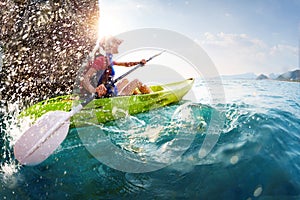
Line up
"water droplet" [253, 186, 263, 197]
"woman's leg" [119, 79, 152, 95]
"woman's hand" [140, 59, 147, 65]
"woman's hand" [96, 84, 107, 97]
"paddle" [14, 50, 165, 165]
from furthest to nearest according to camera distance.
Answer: "woman's leg" [119, 79, 152, 95] → "woman's hand" [140, 59, 147, 65] → "woman's hand" [96, 84, 107, 97] → "paddle" [14, 50, 165, 165] → "water droplet" [253, 186, 263, 197]

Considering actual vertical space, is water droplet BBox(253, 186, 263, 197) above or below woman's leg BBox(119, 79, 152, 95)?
below

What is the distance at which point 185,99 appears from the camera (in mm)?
8625

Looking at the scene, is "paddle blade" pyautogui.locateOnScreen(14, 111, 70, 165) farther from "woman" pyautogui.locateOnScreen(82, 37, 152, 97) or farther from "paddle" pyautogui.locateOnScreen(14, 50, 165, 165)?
"woman" pyautogui.locateOnScreen(82, 37, 152, 97)

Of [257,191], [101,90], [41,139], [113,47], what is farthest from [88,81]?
[257,191]

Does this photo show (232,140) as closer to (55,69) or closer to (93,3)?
(55,69)

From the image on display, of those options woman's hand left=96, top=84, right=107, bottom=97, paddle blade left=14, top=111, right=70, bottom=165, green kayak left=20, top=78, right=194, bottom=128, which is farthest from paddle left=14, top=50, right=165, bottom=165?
woman's hand left=96, top=84, right=107, bottom=97

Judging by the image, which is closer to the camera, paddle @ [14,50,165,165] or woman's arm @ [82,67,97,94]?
paddle @ [14,50,165,165]

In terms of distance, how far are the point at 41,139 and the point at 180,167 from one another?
6.85 ft

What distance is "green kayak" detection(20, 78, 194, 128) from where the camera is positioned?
201 inches

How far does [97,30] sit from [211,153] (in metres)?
8.06

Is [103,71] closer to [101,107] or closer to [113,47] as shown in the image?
[113,47]

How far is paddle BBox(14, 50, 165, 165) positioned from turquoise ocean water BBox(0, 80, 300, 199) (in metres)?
0.16

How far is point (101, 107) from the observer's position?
546 centimetres

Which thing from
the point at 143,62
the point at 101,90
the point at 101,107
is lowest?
the point at 101,107
